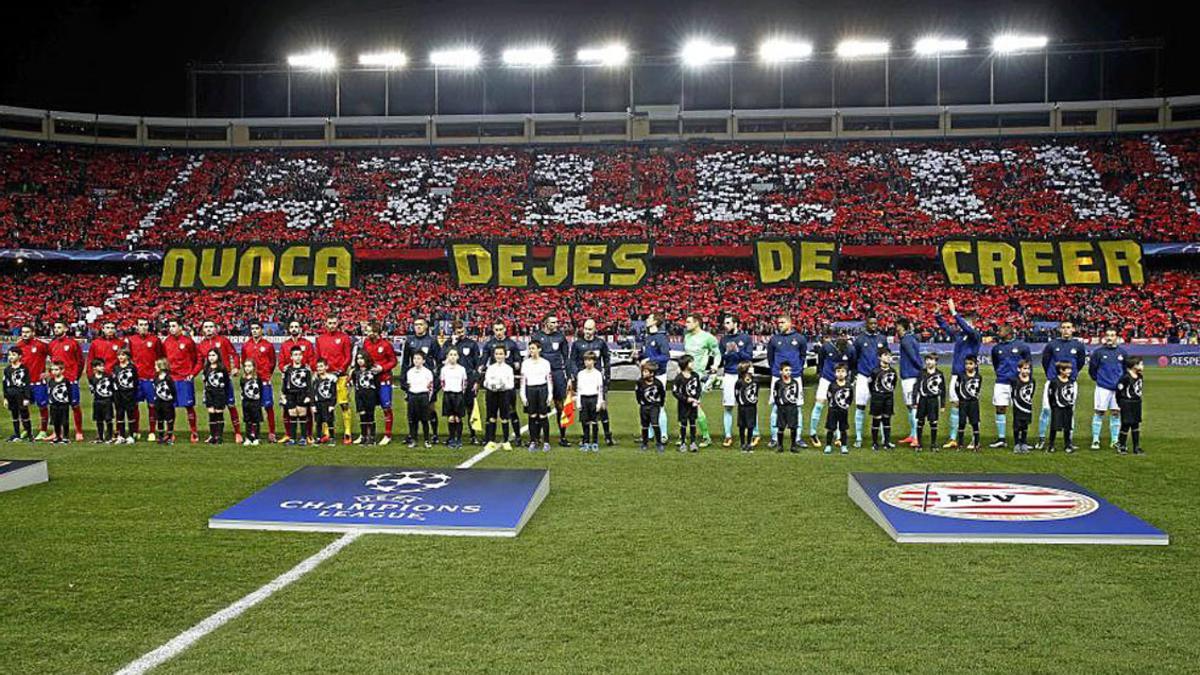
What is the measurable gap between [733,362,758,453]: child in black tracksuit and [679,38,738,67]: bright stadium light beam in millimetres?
37330

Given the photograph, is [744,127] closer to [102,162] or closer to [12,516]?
[102,162]

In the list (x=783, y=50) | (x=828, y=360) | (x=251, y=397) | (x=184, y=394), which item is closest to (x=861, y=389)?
(x=828, y=360)

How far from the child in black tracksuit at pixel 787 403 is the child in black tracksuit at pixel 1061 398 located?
3.61 metres

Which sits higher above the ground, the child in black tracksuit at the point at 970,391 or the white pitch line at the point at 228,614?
the child in black tracksuit at the point at 970,391

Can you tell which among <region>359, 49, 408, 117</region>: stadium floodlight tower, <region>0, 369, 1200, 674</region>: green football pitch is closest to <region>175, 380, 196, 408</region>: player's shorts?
<region>0, 369, 1200, 674</region>: green football pitch

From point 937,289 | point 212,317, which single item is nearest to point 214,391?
point 212,317

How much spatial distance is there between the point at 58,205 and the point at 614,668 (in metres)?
49.1

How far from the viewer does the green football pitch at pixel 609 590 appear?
5.39 meters

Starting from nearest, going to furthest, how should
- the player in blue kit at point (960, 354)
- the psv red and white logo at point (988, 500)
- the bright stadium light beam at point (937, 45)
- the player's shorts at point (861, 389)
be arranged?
the psv red and white logo at point (988, 500) → the player in blue kit at point (960, 354) → the player's shorts at point (861, 389) → the bright stadium light beam at point (937, 45)

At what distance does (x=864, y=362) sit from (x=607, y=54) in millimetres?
38229

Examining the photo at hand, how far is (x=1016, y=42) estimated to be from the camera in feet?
152

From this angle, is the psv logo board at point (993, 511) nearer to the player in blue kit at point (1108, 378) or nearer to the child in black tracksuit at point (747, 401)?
the child in black tracksuit at point (747, 401)

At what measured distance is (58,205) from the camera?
45625 millimetres

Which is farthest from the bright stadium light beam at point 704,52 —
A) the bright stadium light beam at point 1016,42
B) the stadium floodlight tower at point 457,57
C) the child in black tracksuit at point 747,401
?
the child in black tracksuit at point 747,401
